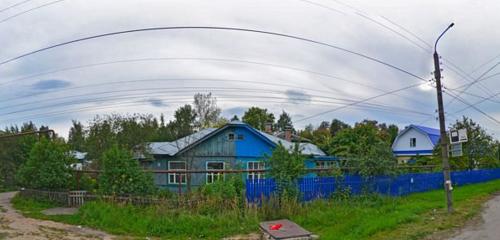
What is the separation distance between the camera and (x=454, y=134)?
16.7 m

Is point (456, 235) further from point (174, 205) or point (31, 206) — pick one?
point (31, 206)

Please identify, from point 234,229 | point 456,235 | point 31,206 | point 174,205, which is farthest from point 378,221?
point 31,206

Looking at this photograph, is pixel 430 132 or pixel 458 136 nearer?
pixel 458 136

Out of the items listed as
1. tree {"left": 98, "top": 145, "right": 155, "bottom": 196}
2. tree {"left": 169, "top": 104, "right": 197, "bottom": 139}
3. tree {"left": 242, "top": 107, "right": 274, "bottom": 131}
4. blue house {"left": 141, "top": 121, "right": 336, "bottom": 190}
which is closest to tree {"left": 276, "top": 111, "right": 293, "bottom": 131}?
tree {"left": 242, "top": 107, "right": 274, "bottom": 131}

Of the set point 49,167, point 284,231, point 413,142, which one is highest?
point 413,142

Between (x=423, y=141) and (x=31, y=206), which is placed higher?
(x=423, y=141)

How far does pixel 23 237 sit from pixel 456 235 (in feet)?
38.1

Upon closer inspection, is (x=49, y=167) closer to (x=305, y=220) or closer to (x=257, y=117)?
(x=305, y=220)

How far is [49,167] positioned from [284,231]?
15.0 m

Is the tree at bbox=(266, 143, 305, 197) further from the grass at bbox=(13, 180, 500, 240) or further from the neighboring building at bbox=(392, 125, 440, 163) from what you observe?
the neighboring building at bbox=(392, 125, 440, 163)

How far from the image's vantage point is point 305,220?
15.0 meters

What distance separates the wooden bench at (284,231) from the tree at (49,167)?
42.5 feet

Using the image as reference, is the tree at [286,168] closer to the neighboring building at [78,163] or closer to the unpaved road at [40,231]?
the unpaved road at [40,231]

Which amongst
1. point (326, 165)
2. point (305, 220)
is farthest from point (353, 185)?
point (326, 165)
